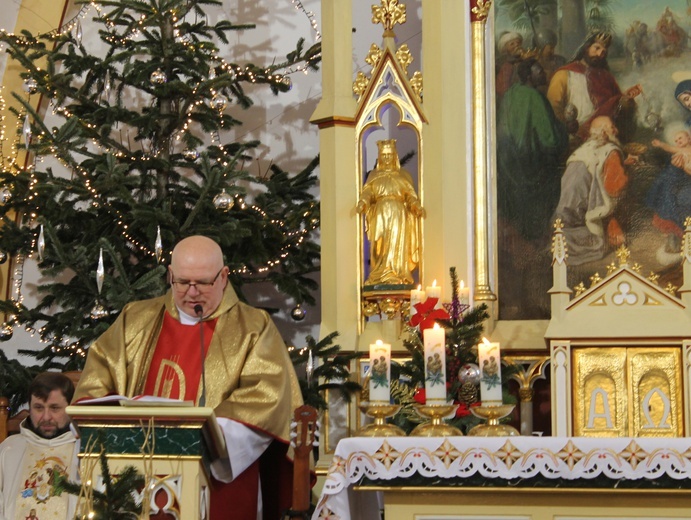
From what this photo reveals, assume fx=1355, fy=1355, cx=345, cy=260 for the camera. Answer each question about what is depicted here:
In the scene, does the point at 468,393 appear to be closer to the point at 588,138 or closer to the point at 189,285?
the point at 189,285

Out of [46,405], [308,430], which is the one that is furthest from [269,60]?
[308,430]

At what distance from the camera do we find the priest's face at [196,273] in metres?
6.08

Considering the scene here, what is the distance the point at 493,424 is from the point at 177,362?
62.3 inches

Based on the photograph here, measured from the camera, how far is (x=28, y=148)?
8.33 metres

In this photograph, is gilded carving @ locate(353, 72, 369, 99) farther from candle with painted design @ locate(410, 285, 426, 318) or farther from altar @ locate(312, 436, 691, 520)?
altar @ locate(312, 436, 691, 520)

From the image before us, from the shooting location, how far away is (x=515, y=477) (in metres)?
4.97

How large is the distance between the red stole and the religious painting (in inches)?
99.1

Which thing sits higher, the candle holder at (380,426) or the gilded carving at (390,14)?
the gilded carving at (390,14)

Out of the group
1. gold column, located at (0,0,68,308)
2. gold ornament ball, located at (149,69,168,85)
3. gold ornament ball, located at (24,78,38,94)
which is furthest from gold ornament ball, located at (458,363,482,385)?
gold column, located at (0,0,68,308)

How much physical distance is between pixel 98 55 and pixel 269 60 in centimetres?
130

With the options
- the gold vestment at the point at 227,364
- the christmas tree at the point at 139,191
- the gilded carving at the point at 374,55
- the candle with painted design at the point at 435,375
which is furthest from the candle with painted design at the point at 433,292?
the candle with painted design at the point at 435,375

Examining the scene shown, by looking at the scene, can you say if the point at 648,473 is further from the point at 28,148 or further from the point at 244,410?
the point at 28,148

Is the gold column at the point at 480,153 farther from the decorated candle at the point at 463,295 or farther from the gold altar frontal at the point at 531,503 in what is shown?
the gold altar frontal at the point at 531,503

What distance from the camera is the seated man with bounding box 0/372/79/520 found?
6648mm
